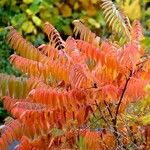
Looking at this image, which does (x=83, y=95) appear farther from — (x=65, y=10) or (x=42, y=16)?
(x=65, y=10)

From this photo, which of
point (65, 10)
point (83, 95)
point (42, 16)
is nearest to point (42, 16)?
point (42, 16)

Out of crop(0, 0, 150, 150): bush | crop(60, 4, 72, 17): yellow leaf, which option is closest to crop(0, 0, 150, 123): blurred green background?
crop(60, 4, 72, 17): yellow leaf

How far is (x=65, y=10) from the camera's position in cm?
874

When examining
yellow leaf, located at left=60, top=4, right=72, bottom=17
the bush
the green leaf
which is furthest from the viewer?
yellow leaf, located at left=60, top=4, right=72, bottom=17

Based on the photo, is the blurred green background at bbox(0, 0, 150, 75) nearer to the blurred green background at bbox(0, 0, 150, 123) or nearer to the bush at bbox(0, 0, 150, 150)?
the blurred green background at bbox(0, 0, 150, 123)

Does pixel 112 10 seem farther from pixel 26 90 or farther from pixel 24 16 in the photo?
pixel 24 16

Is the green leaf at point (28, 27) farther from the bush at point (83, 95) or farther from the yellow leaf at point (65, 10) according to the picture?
the bush at point (83, 95)

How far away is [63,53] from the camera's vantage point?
13.0 ft

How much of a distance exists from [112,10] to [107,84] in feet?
2.46

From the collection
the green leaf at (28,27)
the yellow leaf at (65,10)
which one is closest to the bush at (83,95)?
the green leaf at (28,27)

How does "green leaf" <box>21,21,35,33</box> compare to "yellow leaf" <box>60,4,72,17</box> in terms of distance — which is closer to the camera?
"green leaf" <box>21,21,35,33</box>

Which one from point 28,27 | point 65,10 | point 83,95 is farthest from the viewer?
point 65,10

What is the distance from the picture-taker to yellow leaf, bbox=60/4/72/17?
28.6 ft

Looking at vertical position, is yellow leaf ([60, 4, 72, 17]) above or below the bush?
above
